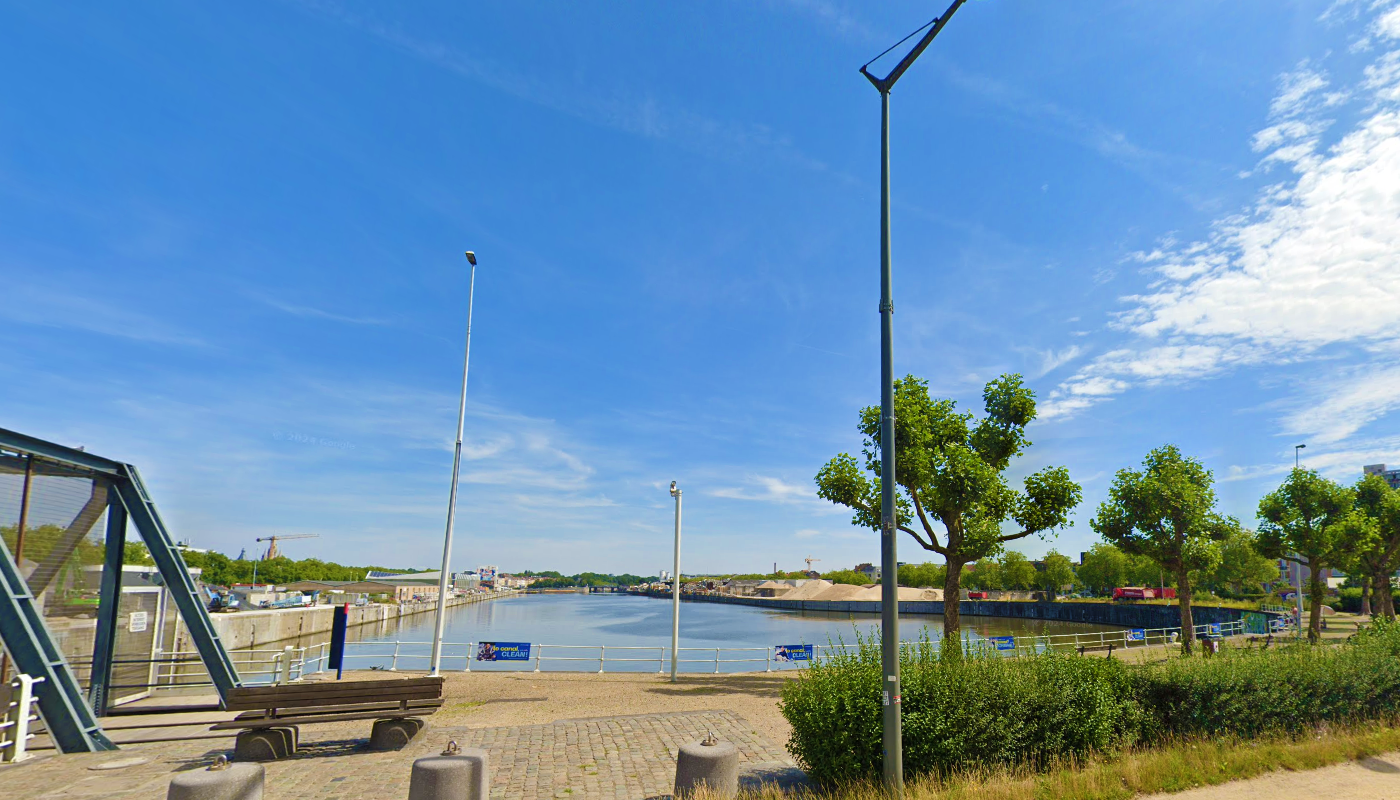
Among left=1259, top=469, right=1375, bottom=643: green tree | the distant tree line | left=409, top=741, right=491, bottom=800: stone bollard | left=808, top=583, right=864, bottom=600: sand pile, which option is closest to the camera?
left=409, top=741, right=491, bottom=800: stone bollard

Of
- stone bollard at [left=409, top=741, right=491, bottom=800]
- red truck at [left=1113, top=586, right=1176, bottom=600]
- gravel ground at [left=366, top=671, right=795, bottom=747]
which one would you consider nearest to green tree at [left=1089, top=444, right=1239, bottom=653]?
gravel ground at [left=366, top=671, right=795, bottom=747]

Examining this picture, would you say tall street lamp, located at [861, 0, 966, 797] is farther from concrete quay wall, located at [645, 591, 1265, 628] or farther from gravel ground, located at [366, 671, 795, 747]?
concrete quay wall, located at [645, 591, 1265, 628]

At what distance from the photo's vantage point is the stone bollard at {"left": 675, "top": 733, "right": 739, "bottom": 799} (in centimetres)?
788

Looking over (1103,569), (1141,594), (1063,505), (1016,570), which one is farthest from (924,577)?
(1063,505)

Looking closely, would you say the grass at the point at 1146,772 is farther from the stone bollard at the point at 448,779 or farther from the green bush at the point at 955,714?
the stone bollard at the point at 448,779

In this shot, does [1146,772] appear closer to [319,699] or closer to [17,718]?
[319,699]

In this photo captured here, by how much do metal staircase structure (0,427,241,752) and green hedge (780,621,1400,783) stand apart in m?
10.1

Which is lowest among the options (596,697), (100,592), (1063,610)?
(1063,610)

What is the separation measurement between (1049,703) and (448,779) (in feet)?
23.8

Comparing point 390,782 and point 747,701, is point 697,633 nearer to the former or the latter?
point 747,701

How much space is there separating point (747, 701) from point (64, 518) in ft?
44.2

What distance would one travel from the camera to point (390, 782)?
881 centimetres

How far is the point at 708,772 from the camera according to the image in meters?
7.93

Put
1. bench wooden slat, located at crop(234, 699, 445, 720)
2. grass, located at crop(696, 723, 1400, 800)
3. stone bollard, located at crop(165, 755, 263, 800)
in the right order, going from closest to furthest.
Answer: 1. stone bollard, located at crop(165, 755, 263, 800)
2. grass, located at crop(696, 723, 1400, 800)
3. bench wooden slat, located at crop(234, 699, 445, 720)
